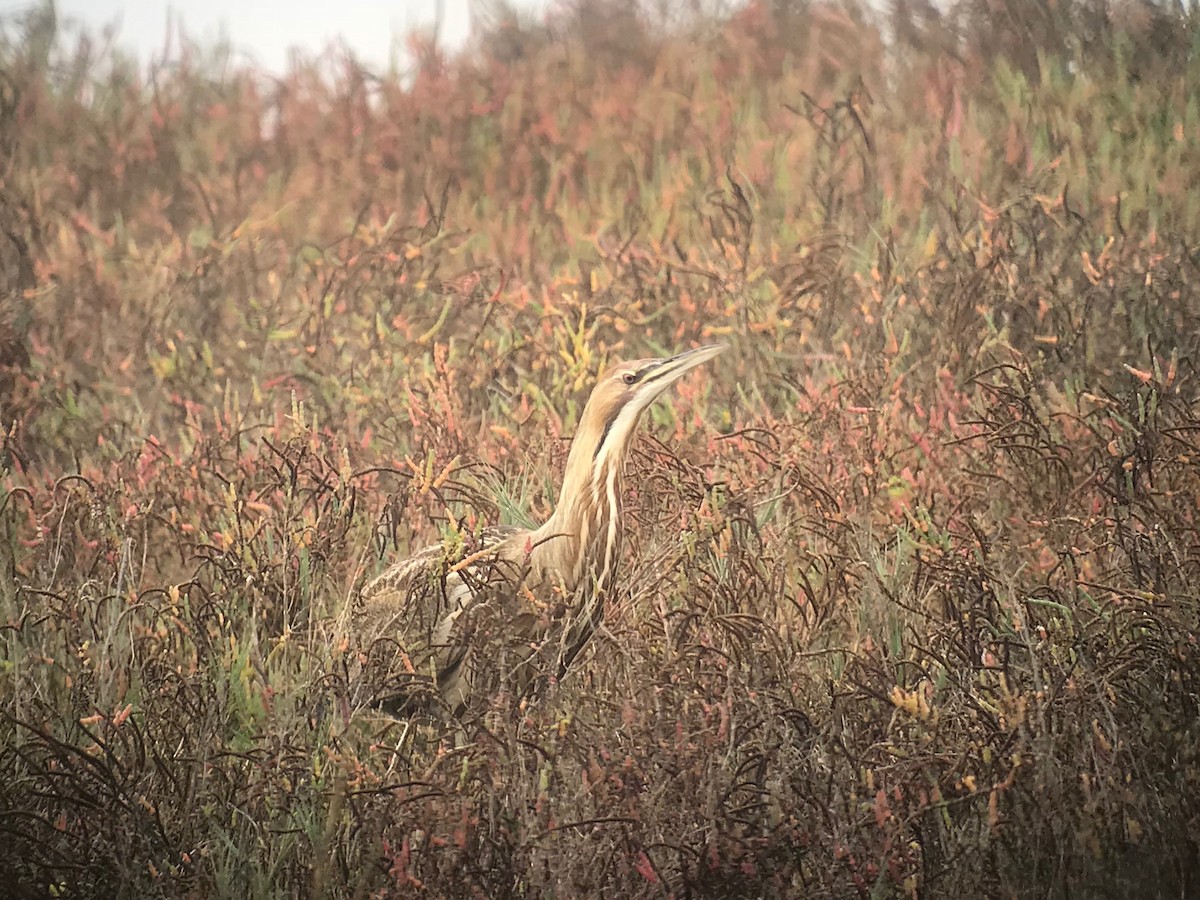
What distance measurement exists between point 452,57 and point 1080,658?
5.50m

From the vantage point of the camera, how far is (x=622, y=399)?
3680mm

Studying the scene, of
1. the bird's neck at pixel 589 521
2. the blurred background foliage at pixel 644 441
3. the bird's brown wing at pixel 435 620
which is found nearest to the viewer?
the blurred background foliage at pixel 644 441

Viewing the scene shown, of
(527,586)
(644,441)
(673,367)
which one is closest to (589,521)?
(527,586)

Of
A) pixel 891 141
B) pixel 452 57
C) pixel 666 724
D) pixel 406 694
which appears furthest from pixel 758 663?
pixel 452 57

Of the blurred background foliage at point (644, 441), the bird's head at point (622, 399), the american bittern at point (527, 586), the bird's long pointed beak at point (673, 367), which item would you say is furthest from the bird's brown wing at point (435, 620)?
the bird's long pointed beak at point (673, 367)

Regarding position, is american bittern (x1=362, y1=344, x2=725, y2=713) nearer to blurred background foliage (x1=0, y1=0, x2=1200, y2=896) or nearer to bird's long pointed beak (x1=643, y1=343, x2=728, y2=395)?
bird's long pointed beak (x1=643, y1=343, x2=728, y2=395)

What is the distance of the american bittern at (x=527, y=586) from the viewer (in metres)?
3.24

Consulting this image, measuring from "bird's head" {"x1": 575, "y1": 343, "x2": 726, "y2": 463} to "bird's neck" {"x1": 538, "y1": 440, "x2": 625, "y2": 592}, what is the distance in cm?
3

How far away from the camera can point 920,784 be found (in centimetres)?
285

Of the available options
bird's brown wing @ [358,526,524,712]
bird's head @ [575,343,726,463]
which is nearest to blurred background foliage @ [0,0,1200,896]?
bird's brown wing @ [358,526,524,712]

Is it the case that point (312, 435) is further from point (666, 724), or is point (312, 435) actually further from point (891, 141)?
point (891, 141)

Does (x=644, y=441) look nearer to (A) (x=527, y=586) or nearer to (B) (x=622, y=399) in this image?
(B) (x=622, y=399)

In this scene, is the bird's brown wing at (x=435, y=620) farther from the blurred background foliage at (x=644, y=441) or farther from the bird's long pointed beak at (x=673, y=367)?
the bird's long pointed beak at (x=673, y=367)

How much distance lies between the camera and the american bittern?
3.24 meters
